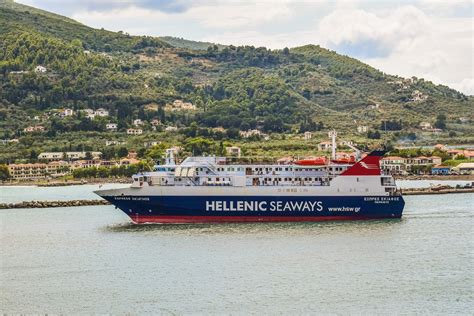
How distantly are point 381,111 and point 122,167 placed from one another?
243 feet

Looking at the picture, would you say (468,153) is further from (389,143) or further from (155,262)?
(155,262)

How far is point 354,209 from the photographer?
166 ft

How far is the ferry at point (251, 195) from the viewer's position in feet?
164

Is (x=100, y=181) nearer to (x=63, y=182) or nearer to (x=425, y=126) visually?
(x=63, y=182)

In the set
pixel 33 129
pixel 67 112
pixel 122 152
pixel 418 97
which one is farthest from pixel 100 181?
pixel 418 97

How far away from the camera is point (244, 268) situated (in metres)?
35.8

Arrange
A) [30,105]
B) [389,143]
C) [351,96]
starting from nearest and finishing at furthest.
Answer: [389,143]
[30,105]
[351,96]

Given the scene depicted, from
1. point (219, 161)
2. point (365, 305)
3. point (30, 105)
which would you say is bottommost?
point (365, 305)

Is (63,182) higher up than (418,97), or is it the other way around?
(418,97)

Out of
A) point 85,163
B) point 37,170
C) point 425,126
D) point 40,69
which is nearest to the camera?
point 37,170

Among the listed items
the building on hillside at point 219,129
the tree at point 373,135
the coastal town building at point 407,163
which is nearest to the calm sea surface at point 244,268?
the coastal town building at point 407,163

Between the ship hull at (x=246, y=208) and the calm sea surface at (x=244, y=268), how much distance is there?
1113 millimetres

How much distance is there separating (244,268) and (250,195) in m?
14.6

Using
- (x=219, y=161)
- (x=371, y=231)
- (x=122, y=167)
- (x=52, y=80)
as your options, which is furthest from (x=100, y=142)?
(x=371, y=231)
